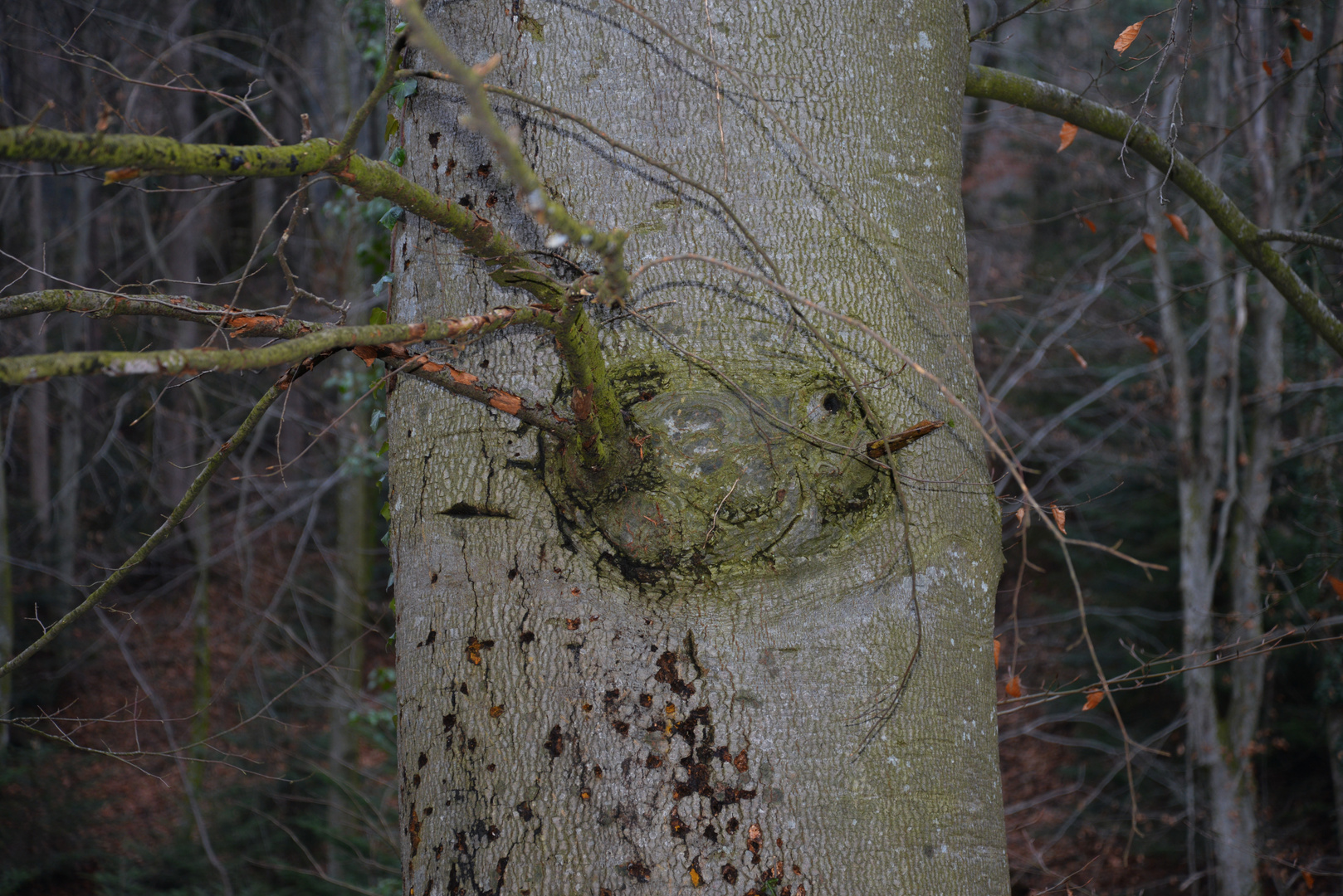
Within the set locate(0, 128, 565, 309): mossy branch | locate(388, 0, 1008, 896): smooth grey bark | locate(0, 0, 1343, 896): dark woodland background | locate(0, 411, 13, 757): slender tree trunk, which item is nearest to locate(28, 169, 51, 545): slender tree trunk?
locate(0, 0, 1343, 896): dark woodland background

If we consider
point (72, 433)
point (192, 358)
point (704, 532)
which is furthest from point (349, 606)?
point (192, 358)

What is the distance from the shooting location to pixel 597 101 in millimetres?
1449

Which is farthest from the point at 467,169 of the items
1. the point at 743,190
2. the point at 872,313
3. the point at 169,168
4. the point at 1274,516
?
the point at 1274,516

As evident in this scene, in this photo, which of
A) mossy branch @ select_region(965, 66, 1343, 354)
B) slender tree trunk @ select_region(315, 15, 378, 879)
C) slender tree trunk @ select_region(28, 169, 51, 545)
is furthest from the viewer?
slender tree trunk @ select_region(28, 169, 51, 545)

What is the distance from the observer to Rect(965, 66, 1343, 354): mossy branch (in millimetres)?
2160

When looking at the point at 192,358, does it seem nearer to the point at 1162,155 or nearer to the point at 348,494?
the point at 1162,155

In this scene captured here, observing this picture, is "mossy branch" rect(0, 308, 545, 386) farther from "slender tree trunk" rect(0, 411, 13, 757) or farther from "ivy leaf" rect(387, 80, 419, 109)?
"slender tree trunk" rect(0, 411, 13, 757)

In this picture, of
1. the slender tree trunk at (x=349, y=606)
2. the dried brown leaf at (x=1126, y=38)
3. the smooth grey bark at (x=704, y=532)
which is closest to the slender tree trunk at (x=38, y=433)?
the slender tree trunk at (x=349, y=606)

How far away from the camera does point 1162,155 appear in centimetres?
221

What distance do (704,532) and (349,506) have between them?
20.4 ft

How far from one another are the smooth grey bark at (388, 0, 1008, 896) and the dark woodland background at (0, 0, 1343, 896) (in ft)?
8.45

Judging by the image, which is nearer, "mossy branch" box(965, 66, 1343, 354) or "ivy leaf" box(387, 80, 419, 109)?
"ivy leaf" box(387, 80, 419, 109)

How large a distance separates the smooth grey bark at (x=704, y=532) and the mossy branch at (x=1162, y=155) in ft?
2.34

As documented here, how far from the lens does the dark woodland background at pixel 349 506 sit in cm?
555
